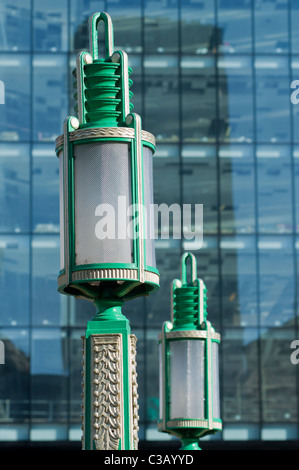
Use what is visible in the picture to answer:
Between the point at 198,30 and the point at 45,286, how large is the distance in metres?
13.2

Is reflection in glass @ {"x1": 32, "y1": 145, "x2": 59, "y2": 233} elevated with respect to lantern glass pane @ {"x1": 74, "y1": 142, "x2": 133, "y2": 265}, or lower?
elevated

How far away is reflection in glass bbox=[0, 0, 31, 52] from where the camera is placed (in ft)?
173

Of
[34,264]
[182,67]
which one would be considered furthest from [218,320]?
[182,67]

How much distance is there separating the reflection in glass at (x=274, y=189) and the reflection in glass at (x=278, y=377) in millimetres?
4602

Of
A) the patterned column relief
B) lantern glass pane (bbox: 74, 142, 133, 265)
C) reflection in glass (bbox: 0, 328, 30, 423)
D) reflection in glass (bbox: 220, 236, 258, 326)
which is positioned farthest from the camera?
reflection in glass (bbox: 220, 236, 258, 326)

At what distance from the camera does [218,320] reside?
2021 inches

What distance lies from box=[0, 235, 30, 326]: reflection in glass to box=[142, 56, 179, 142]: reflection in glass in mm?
7722

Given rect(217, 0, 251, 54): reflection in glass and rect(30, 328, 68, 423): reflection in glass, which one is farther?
rect(217, 0, 251, 54): reflection in glass

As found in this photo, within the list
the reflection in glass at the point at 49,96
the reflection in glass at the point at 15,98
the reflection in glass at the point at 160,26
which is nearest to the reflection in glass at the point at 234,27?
the reflection in glass at the point at 160,26

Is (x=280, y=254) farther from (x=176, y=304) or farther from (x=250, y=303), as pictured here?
(x=176, y=304)

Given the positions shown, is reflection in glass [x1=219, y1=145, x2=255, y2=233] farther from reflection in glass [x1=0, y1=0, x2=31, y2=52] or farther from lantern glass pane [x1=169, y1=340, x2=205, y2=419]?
lantern glass pane [x1=169, y1=340, x2=205, y2=419]

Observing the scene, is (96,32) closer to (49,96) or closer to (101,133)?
(101,133)

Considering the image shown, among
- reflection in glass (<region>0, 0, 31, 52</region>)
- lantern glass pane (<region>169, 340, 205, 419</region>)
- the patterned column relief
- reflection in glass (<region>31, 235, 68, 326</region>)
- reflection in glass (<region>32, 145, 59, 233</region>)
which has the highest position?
reflection in glass (<region>0, 0, 31, 52</region>)

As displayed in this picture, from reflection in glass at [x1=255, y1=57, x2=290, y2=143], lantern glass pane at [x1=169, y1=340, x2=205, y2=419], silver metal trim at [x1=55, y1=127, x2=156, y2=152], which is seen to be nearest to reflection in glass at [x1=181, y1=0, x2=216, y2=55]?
reflection in glass at [x1=255, y1=57, x2=290, y2=143]
